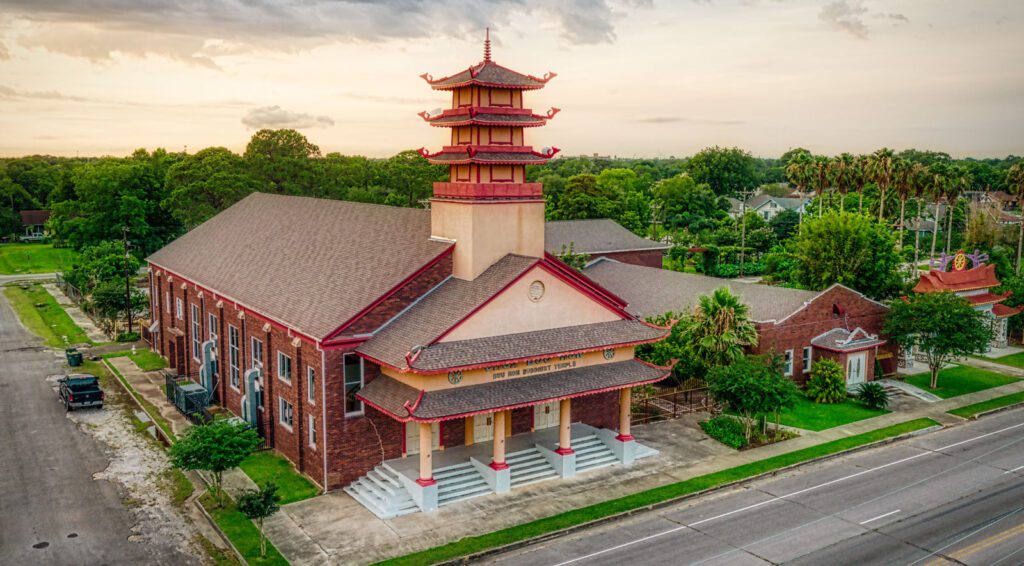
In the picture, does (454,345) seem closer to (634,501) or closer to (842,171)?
(634,501)

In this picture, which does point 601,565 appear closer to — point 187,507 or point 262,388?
point 187,507

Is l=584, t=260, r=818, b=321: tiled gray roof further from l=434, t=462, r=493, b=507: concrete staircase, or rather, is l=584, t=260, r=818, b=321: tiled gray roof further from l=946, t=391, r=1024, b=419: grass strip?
l=434, t=462, r=493, b=507: concrete staircase

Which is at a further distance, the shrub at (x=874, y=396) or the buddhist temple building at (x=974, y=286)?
the buddhist temple building at (x=974, y=286)

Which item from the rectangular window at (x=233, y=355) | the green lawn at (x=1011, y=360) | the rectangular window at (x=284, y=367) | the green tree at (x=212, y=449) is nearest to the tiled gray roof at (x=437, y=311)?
the rectangular window at (x=284, y=367)

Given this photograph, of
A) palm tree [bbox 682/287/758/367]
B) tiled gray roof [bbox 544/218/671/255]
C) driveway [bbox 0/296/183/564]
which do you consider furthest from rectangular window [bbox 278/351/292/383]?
tiled gray roof [bbox 544/218/671/255]

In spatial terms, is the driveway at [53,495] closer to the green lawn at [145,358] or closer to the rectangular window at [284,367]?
the green lawn at [145,358]

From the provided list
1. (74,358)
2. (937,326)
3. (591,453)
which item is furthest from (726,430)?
(74,358)

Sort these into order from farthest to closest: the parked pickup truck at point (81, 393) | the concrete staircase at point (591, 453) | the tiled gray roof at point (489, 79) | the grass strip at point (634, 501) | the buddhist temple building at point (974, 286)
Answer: the buddhist temple building at point (974, 286) → the parked pickup truck at point (81, 393) → the concrete staircase at point (591, 453) → the tiled gray roof at point (489, 79) → the grass strip at point (634, 501)
